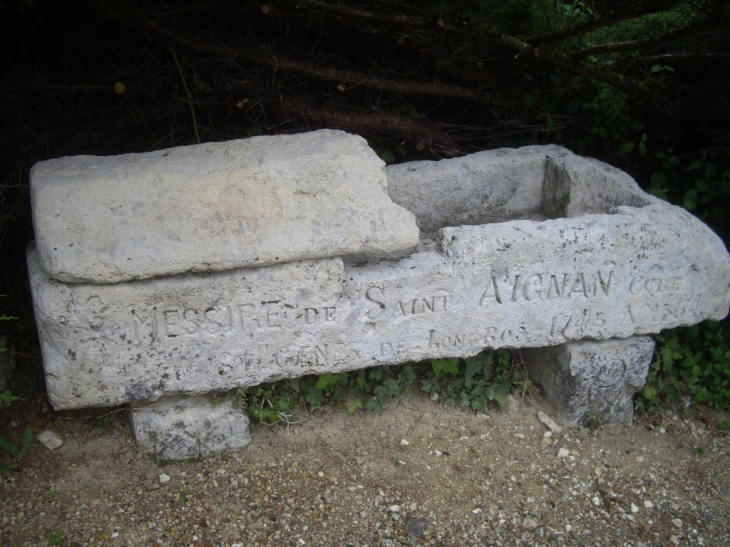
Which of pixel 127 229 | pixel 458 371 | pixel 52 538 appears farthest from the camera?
pixel 458 371

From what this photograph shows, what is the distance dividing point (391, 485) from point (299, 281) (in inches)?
36.8

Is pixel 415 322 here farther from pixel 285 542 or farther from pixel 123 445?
pixel 123 445

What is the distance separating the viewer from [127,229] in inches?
86.0

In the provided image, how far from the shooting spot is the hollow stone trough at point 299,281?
2.21m

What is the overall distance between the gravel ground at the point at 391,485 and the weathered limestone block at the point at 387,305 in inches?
16.0

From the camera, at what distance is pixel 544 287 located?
8.45 feet

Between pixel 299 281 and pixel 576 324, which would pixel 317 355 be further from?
pixel 576 324

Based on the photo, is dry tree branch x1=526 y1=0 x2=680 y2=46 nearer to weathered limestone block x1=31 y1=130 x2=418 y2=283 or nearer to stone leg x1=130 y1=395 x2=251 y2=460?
weathered limestone block x1=31 y1=130 x2=418 y2=283

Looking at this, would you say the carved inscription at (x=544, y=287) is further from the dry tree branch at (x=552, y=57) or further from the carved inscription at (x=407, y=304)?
the dry tree branch at (x=552, y=57)

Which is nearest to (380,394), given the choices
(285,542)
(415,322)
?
(415,322)

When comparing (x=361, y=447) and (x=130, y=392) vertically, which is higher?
(x=130, y=392)

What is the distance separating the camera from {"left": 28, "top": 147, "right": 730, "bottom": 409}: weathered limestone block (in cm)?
232

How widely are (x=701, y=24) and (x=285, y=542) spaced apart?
106 inches

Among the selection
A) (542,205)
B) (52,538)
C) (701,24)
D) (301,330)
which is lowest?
(52,538)
